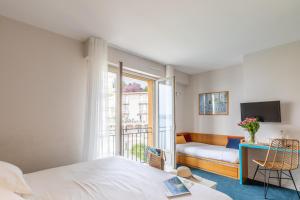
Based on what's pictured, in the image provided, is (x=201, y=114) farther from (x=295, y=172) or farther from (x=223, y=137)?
(x=295, y=172)

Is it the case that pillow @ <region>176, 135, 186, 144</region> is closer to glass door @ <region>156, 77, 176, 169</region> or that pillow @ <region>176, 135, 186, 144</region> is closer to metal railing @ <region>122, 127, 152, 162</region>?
glass door @ <region>156, 77, 176, 169</region>

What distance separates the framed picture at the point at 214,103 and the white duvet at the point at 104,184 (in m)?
3.22

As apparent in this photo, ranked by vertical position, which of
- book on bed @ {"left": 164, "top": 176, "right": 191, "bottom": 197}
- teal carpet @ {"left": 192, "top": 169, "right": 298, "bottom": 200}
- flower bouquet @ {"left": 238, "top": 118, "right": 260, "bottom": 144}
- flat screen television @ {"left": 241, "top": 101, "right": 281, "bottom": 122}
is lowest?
teal carpet @ {"left": 192, "top": 169, "right": 298, "bottom": 200}

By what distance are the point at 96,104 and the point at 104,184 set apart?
1.39 meters

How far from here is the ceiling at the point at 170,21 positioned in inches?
74.7

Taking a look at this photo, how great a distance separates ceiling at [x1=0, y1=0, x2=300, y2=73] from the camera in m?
1.90

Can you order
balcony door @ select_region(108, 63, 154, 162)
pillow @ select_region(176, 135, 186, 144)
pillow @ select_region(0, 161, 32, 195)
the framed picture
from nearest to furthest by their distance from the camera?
pillow @ select_region(0, 161, 32, 195) → balcony door @ select_region(108, 63, 154, 162) → the framed picture → pillow @ select_region(176, 135, 186, 144)

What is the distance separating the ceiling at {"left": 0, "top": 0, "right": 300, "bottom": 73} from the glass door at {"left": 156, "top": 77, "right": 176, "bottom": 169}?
1092 mm

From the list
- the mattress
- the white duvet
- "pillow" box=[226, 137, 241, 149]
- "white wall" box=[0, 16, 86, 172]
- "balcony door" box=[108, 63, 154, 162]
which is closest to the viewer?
the white duvet

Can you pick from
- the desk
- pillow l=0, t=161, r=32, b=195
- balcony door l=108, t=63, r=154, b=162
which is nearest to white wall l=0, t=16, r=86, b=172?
balcony door l=108, t=63, r=154, b=162

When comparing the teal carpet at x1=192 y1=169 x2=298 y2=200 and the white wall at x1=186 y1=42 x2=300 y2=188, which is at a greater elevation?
the white wall at x1=186 y1=42 x2=300 y2=188

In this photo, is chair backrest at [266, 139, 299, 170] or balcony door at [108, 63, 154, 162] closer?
chair backrest at [266, 139, 299, 170]

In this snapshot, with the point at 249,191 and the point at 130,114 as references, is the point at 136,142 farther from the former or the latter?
the point at 249,191

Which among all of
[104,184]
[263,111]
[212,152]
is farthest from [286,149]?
[104,184]
